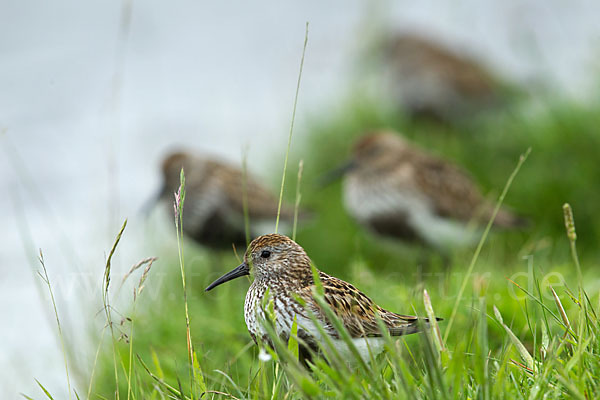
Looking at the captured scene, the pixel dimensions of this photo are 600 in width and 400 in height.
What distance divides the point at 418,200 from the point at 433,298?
249 centimetres

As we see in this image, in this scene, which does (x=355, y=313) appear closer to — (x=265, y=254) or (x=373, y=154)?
(x=265, y=254)

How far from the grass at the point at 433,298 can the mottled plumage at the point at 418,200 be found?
0.87 feet

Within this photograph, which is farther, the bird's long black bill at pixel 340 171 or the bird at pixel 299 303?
the bird's long black bill at pixel 340 171

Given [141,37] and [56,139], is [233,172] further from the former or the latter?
[56,139]

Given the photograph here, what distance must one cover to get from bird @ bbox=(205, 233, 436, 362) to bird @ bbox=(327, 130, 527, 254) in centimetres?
366

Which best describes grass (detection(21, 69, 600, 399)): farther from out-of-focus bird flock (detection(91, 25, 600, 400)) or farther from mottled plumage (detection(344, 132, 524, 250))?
mottled plumage (detection(344, 132, 524, 250))

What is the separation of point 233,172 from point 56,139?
5715 mm

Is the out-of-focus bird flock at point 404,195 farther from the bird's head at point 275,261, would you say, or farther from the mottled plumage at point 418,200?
the bird's head at point 275,261

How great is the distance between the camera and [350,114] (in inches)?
358

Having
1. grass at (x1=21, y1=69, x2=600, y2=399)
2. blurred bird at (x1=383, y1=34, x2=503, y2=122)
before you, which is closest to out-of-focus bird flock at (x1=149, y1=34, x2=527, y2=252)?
grass at (x1=21, y1=69, x2=600, y2=399)

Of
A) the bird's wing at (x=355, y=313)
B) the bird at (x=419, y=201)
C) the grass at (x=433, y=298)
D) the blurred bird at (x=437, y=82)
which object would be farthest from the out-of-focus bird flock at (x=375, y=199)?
the bird's wing at (x=355, y=313)

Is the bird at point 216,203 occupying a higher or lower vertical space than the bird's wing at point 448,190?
lower

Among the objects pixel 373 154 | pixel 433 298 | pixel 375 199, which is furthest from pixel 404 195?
pixel 433 298

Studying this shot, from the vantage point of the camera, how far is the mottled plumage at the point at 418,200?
658cm
